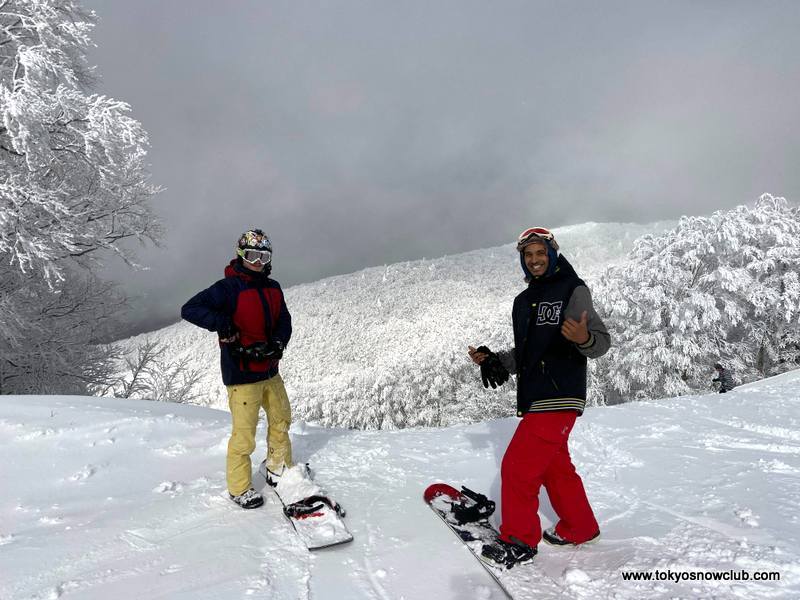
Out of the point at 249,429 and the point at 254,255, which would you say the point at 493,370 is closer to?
the point at 249,429

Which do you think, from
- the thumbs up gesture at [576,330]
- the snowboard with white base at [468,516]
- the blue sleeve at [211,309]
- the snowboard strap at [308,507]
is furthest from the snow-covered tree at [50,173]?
the thumbs up gesture at [576,330]

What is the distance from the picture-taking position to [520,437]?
338 cm

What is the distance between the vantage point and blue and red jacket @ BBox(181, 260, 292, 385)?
4039mm

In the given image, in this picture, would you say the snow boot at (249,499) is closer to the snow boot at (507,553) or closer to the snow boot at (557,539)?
the snow boot at (507,553)

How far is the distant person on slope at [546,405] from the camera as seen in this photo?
10.5 feet

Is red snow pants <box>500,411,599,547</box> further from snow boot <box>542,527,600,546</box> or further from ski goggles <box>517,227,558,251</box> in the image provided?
ski goggles <box>517,227,558,251</box>

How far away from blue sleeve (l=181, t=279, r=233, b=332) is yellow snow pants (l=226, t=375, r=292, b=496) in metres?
0.73

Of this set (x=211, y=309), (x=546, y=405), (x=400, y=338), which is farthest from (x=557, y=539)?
(x=400, y=338)

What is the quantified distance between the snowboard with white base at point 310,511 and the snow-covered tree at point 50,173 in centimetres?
820

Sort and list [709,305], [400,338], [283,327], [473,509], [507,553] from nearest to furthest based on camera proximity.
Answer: [507,553] → [473,509] → [283,327] → [709,305] → [400,338]

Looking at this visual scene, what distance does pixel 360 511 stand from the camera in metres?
4.13

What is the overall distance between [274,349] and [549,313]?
2.55m

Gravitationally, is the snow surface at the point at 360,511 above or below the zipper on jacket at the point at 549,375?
below

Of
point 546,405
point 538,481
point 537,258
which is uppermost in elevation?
point 537,258
